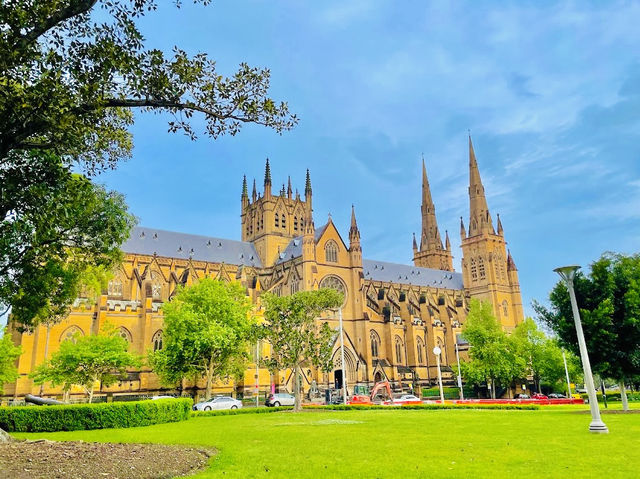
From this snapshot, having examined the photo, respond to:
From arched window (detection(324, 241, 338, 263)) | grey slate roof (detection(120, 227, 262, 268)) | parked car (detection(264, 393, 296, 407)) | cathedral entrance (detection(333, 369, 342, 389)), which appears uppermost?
grey slate roof (detection(120, 227, 262, 268))

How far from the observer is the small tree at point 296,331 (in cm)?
3491

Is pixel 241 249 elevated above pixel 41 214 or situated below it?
above

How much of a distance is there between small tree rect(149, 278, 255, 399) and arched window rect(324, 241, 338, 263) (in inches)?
926

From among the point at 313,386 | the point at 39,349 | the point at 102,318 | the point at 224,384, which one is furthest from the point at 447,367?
the point at 39,349

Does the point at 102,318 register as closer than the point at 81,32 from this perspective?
No

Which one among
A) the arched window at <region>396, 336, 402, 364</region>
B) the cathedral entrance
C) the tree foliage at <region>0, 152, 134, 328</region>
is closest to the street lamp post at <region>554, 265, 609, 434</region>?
the tree foliage at <region>0, 152, 134, 328</region>

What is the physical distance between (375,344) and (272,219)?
2514 cm

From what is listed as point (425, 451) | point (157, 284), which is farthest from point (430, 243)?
point (425, 451)

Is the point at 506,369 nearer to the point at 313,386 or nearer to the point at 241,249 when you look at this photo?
the point at 313,386

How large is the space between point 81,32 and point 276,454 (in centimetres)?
1055

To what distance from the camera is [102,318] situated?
49656 mm

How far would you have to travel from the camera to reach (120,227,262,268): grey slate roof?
6631 centimetres

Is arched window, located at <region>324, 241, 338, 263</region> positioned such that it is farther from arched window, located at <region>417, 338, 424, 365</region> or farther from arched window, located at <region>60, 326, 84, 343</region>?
arched window, located at <region>60, 326, 84, 343</region>

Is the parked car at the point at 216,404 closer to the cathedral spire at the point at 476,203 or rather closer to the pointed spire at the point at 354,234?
the pointed spire at the point at 354,234
